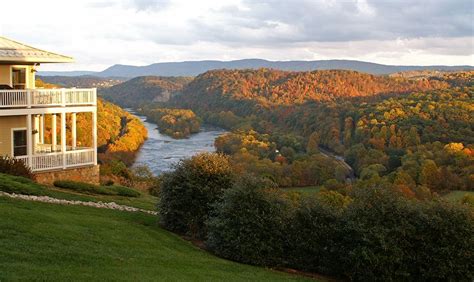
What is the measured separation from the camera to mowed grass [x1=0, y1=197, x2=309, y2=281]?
32.6 ft

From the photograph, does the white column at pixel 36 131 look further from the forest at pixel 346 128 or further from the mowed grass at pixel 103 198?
the forest at pixel 346 128

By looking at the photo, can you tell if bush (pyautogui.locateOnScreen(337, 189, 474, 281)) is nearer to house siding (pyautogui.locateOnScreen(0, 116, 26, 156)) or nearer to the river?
house siding (pyautogui.locateOnScreen(0, 116, 26, 156))

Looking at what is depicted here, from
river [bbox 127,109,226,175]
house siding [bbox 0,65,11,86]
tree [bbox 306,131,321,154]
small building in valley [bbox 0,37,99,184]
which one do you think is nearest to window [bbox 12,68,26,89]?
small building in valley [bbox 0,37,99,184]

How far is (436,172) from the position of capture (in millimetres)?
65438

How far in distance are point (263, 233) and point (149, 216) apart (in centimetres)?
550

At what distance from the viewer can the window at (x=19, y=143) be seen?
24.6 m

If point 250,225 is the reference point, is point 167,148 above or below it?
below

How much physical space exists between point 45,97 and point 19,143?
2659 mm

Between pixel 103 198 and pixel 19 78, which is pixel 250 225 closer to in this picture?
pixel 103 198

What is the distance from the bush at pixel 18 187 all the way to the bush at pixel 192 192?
4.34m

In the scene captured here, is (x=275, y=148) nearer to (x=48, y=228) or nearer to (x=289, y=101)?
(x=289, y=101)

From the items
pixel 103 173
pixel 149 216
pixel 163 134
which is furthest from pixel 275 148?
pixel 149 216

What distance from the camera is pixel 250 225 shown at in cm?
1488

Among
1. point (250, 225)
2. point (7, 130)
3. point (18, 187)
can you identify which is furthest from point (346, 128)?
point (250, 225)
